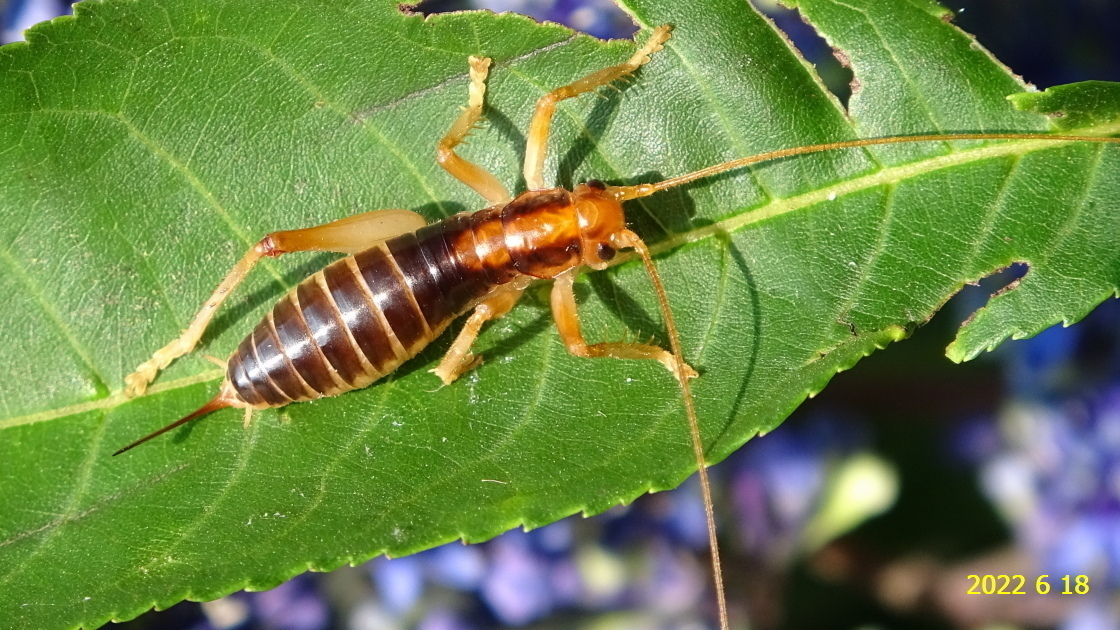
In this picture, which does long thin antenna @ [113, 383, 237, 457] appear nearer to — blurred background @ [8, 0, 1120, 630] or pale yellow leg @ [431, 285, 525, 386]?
pale yellow leg @ [431, 285, 525, 386]

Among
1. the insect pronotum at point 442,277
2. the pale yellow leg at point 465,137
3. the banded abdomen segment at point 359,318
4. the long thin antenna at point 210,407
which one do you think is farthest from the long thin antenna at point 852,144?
the long thin antenna at point 210,407

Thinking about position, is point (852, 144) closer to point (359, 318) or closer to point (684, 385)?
point (684, 385)

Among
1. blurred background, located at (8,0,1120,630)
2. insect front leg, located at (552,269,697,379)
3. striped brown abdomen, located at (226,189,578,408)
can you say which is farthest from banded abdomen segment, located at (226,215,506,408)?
blurred background, located at (8,0,1120,630)

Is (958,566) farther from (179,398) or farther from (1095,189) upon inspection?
(179,398)

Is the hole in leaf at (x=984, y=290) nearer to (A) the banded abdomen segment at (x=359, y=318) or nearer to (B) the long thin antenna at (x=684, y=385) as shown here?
(B) the long thin antenna at (x=684, y=385)

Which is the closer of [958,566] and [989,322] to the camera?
[989,322]

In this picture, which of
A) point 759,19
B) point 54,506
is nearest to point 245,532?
point 54,506
